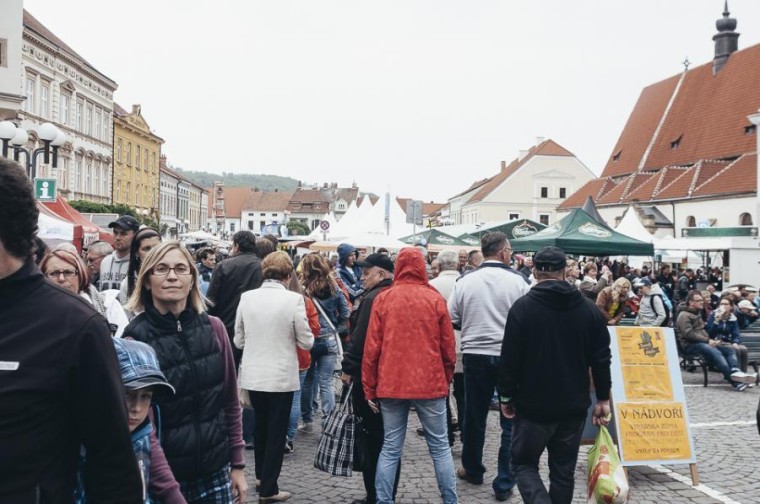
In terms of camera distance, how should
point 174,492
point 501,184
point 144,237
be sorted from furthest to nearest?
point 501,184, point 144,237, point 174,492

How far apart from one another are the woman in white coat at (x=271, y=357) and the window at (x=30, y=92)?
39734 millimetres

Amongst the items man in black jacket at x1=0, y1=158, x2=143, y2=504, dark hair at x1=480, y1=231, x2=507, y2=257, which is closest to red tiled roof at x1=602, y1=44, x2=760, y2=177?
dark hair at x1=480, y1=231, x2=507, y2=257

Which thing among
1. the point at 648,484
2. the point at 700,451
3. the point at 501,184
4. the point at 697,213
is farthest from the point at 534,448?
the point at 501,184

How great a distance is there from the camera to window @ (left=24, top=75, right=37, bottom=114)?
39.6m

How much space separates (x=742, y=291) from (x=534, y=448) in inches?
503

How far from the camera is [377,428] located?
5281mm

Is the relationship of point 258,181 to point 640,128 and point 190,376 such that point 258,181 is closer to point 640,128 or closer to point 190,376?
point 640,128

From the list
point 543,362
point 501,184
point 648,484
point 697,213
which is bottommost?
point 648,484

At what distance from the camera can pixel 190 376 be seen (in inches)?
125

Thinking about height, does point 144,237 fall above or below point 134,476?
above

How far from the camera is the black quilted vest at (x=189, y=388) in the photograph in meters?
3.16

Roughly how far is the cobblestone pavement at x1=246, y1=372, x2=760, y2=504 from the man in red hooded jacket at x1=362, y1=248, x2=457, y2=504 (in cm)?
81

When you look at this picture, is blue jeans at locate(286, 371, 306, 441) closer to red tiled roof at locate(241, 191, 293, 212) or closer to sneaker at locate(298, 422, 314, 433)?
sneaker at locate(298, 422, 314, 433)

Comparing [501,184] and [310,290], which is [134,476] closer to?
[310,290]
